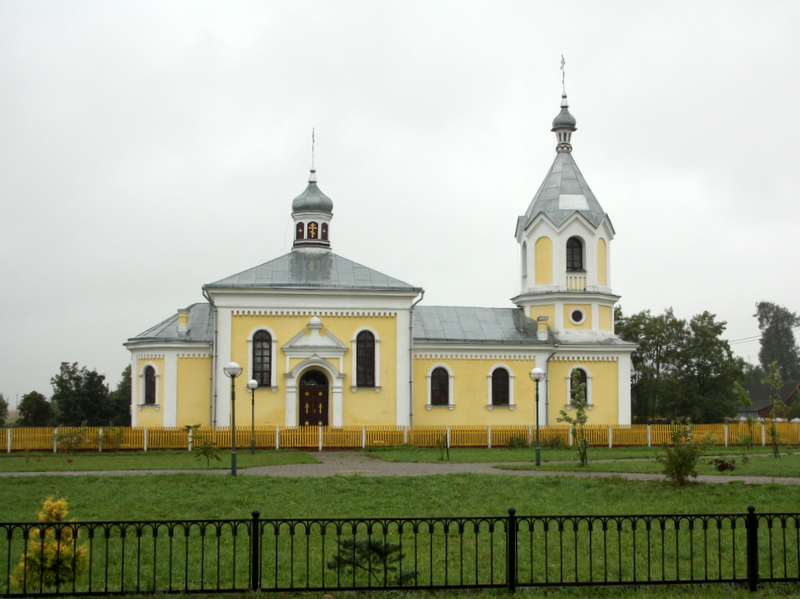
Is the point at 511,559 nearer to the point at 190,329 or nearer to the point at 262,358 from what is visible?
the point at 262,358

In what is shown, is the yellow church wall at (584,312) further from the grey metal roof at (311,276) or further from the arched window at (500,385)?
the grey metal roof at (311,276)

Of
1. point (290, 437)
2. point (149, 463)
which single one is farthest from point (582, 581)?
point (290, 437)

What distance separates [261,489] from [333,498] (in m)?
1.75

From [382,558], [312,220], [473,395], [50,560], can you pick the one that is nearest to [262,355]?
[312,220]

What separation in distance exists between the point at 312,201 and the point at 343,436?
33.4ft

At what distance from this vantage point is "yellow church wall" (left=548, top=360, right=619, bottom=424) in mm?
33719

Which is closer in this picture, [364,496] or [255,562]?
[255,562]

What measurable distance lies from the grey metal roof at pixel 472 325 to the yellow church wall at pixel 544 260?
1823mm

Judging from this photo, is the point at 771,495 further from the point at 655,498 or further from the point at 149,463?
the point at 149,463

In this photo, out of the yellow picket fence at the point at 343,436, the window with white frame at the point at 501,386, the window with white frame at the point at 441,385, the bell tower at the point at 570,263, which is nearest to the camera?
the yellow picket fence at the point at 343,436

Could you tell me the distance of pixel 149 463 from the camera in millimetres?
22422

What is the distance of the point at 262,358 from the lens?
3003 cm

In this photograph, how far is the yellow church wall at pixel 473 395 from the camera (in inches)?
1292

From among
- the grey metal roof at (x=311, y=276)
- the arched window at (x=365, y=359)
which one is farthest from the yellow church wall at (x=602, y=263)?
the arched window at (x=365, y=359)
